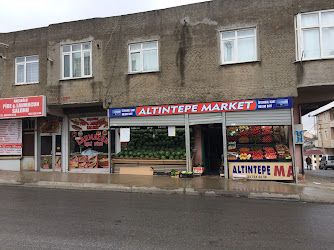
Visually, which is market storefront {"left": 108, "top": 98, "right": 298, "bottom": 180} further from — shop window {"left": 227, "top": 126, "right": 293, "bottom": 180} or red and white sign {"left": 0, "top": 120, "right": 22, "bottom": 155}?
red and white sign {"left": 0, "top": 120, "right": 22, "bottom": 155}

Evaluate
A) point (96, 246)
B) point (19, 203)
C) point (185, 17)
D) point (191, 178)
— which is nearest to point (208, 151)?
Answer: point (191, 178)

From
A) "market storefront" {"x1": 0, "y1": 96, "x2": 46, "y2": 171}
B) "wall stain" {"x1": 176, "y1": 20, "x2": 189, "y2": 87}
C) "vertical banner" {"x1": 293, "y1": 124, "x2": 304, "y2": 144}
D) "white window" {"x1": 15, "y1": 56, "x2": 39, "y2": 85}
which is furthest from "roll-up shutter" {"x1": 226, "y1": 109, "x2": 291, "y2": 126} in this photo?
"market storefront" {"x1": 0, "y1": 96, "x2": 46, "y2": 171}

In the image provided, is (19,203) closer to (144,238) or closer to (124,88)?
(144,238)

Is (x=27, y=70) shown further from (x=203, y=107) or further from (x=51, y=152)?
(x=203, y=107)

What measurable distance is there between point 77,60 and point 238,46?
295 inches

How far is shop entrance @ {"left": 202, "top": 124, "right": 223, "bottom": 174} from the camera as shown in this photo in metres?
13.4

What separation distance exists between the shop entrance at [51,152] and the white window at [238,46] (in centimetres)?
936

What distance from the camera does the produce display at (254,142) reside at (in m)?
10.8

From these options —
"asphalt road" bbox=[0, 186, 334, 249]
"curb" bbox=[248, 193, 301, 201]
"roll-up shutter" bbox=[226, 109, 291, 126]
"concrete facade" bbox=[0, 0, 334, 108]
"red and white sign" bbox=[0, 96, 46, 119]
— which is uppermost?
"concrete facade" bbox=[0, 0, 334, 108]

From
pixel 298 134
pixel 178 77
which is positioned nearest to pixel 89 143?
pixel 178 77

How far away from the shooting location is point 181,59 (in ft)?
37.7

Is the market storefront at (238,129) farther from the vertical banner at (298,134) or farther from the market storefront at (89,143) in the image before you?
the market storefront at (89,143)

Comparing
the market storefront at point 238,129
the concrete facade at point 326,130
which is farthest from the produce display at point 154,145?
the concrete facade at point 326,130

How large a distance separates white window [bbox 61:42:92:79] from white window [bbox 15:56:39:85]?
1.68m
